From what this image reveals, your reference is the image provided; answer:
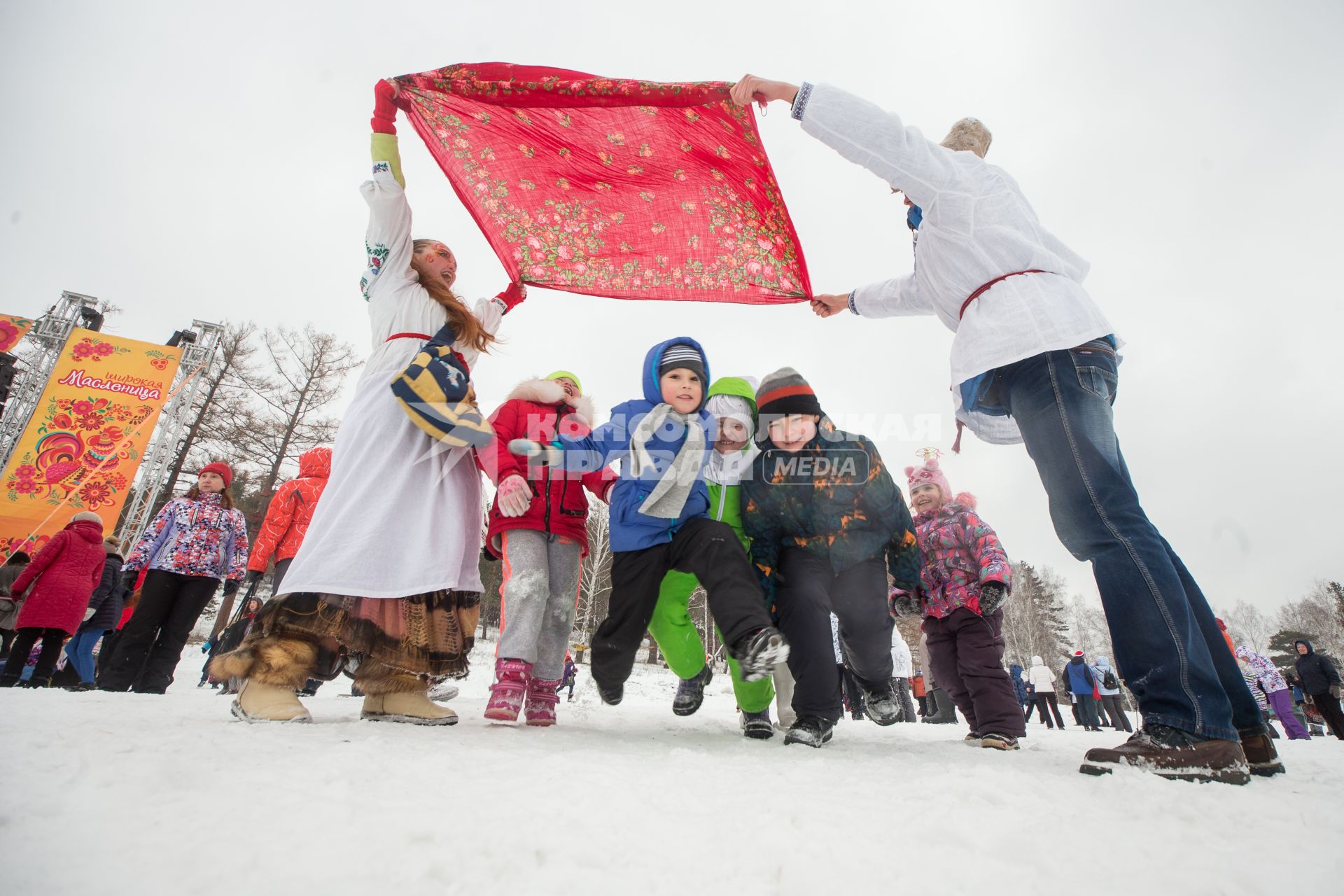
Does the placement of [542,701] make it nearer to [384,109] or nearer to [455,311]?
[455,311]

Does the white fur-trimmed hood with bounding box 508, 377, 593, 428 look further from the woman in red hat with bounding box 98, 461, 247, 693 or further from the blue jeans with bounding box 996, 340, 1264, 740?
the woman in red hat with bounding box 98, 461, 247, 693

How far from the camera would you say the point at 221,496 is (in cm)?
512

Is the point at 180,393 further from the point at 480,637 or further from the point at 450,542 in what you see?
the point at 480,637

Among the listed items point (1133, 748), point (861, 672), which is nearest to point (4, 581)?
point (861, 672)

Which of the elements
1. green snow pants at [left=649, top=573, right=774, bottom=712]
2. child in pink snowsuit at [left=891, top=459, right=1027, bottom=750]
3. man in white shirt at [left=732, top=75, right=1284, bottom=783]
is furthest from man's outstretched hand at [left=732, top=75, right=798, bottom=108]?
child in pink snowsuit at [left=891, top=459, right=1027, bottom=750]

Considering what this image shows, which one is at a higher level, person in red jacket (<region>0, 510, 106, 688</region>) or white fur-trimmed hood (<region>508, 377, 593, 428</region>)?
white fur-trimmed hood (<region>508, 377, 593, 428</region>)

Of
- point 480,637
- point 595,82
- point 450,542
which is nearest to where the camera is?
point 450,542

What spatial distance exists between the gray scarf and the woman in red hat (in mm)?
3711

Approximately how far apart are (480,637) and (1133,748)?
38.0m

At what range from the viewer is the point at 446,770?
126cm

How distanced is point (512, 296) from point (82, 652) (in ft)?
20.7

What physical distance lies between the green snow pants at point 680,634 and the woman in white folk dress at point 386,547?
0.89 m

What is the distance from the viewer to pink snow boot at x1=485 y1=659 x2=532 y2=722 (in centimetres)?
243

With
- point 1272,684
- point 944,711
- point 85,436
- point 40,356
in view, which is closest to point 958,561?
point 944,711
